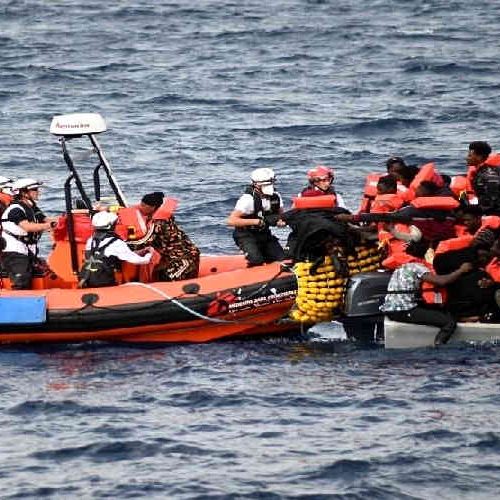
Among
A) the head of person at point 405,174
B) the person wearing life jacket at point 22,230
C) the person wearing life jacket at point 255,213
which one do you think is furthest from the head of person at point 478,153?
the person wearing life jacket at point 22,230

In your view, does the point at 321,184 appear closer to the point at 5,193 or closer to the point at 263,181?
the point at 263,181

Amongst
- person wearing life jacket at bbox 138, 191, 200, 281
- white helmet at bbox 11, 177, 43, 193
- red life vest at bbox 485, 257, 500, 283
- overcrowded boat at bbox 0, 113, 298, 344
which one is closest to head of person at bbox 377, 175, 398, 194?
overcrowded boat at bbox 0, 113, 298, 344

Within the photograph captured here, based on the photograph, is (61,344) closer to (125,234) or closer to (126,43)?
(125,234)

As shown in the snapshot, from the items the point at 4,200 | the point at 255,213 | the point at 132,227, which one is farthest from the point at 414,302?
the point at 4,200

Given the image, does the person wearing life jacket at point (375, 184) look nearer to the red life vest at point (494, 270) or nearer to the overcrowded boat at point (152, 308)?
the overcrowded boat at point (152, 308)

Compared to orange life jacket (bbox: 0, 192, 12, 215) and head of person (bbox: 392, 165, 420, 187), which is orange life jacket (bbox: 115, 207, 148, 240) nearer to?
orange life jacket (bbox: 0, 192, 12, 215)

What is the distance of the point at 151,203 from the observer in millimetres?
17891

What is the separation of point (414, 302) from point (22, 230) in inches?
158

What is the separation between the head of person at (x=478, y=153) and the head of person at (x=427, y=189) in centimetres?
86

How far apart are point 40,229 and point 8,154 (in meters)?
10.2

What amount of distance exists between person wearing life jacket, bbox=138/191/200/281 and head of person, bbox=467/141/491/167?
9.73 feet

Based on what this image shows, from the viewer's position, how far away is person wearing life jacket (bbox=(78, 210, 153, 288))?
1739 centimetres

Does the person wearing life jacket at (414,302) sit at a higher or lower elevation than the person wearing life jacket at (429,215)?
lower

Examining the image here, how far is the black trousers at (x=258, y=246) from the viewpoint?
59.2ft
